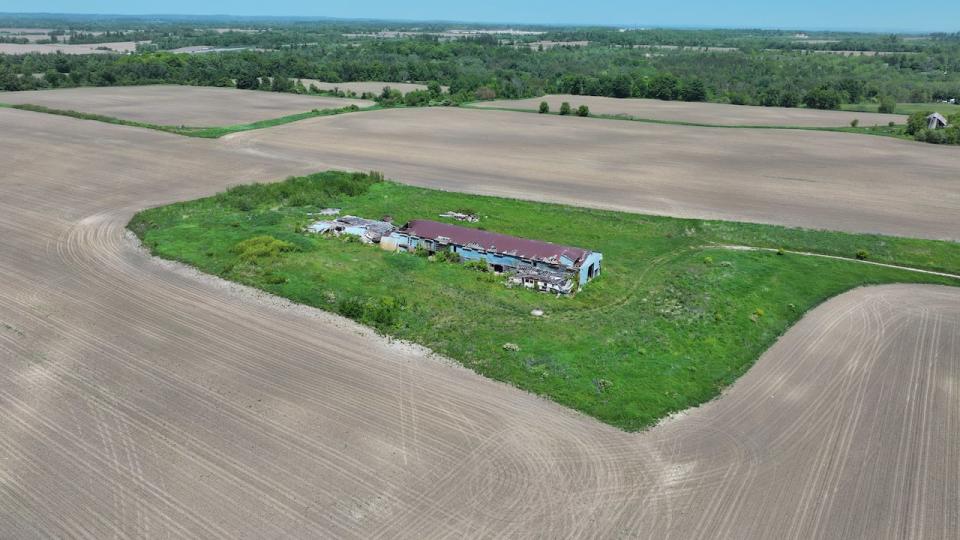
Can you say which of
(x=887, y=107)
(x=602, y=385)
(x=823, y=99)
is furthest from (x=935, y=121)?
(x=602, y=385)

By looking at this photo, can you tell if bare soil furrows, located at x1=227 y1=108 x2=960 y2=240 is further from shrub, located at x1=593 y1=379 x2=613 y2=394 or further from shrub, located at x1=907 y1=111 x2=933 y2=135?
shrub, located at x1=593 y1=379 x2=613 y2=394

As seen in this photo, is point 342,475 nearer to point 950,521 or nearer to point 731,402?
point 731,402

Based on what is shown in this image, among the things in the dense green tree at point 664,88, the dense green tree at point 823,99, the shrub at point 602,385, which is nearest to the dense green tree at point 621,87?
the dense green tree at point 664,88

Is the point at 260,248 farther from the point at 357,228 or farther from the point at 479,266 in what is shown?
the point at 479,266

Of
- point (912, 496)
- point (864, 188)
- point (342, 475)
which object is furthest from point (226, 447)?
point (864, 188)

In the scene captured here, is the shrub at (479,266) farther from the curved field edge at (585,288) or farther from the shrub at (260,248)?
the shrub at (260,248)
